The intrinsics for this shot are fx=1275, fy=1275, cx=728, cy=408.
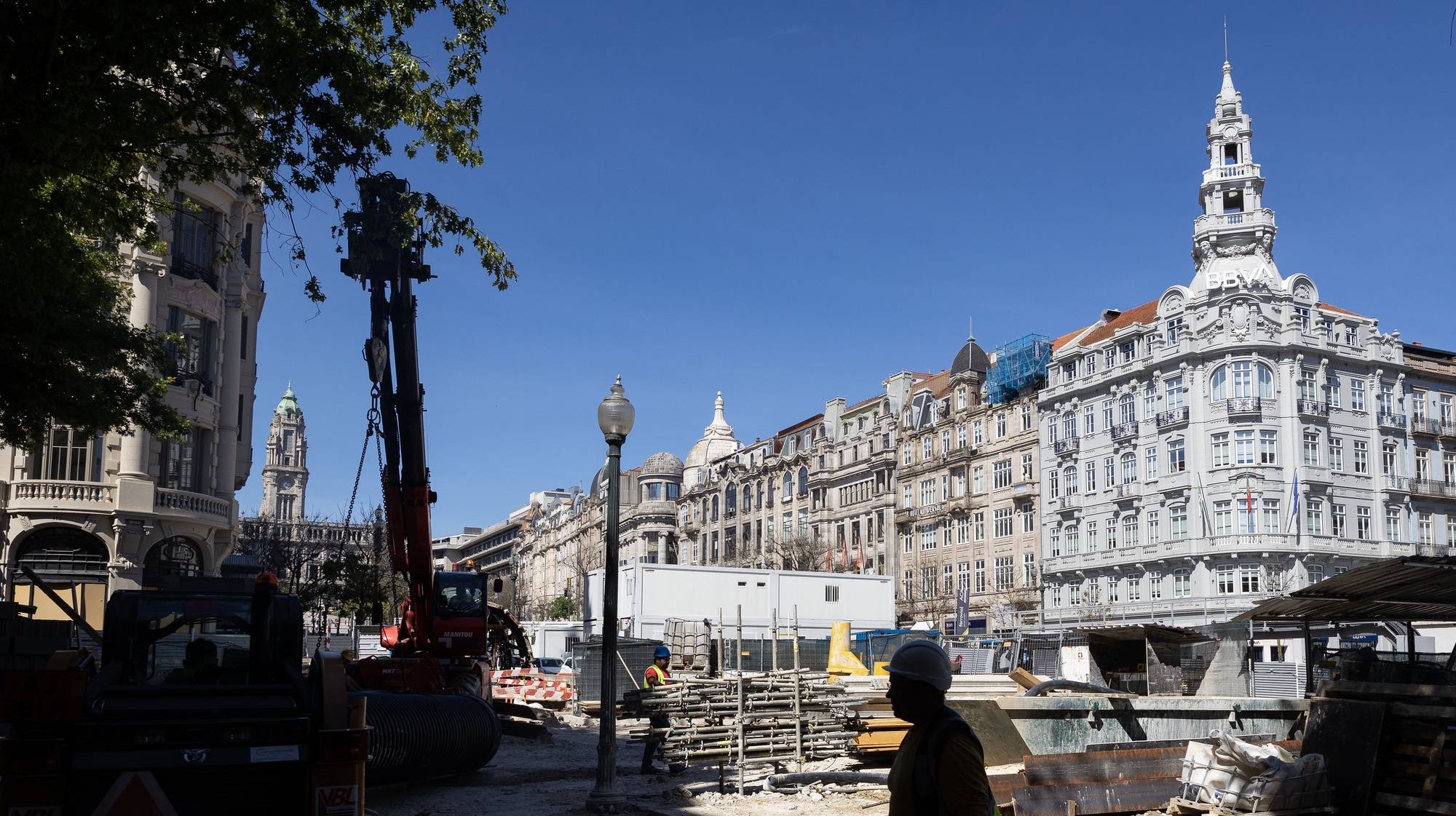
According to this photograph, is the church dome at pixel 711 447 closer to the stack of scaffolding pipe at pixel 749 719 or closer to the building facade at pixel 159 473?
the building facade at pixel 159 473

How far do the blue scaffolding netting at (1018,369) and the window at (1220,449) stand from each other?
13550mm

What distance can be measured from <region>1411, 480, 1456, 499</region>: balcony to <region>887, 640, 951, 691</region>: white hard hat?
68.2 metres

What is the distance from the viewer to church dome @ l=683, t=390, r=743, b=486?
121 meters

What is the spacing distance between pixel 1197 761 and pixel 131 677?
31.6 feet

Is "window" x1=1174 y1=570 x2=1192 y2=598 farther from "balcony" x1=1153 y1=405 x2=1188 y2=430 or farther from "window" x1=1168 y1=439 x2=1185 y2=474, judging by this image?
"balcony" x1=1153 y1=405 x2=1188 y2=430

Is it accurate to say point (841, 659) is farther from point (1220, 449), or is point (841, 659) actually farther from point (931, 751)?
point (1220, 449)

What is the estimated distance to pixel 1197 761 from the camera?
12.5 meters

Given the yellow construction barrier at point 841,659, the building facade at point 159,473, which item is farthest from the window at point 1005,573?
the building facade at point 159,473

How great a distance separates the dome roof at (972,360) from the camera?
8194cm

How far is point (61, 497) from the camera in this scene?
1278 inches

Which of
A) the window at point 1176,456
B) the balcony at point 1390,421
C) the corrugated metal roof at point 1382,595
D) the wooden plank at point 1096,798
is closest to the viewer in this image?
the wooden plank at point 1096,798

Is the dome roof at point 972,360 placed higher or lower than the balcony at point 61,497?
higher

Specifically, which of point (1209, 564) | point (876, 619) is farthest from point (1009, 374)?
point (876, 619)

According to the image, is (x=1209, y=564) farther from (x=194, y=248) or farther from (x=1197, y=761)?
(x=1197, y=761)
